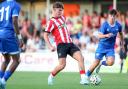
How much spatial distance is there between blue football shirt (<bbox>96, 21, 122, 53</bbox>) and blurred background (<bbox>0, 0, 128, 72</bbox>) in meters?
5.42

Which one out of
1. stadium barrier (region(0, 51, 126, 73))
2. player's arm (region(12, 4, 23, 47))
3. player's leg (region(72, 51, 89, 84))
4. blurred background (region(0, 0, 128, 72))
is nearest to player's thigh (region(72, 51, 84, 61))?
player's leg (region(72, 51, 89, 84))

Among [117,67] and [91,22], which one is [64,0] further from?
[117,67]

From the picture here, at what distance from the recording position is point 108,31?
16.3 meters

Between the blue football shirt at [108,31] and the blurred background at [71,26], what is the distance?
17.8 feet

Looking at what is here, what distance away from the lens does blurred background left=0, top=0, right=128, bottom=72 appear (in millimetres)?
24781

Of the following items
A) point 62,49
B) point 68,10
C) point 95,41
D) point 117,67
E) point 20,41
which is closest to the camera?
point 20,41

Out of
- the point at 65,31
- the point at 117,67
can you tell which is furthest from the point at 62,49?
the point at 117,67

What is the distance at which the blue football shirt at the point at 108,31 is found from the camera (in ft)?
53.4

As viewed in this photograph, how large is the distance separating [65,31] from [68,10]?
15206 millimetres

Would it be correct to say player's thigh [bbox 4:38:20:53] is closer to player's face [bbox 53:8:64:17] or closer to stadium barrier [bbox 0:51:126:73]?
player's face [bbox 53:8:64:17]

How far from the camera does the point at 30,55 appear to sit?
24.9 metres

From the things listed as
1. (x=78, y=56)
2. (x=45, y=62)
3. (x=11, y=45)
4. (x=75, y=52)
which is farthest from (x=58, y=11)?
(x=45, y=62)

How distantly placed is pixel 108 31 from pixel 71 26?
11.0 metres

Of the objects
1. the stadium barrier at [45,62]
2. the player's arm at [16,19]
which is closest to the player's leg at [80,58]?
the player's arm at [16,19]
